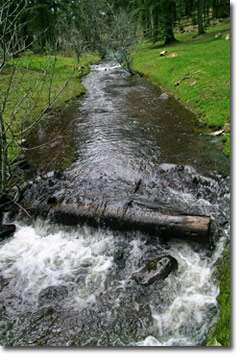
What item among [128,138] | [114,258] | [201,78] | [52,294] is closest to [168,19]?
[201,78]

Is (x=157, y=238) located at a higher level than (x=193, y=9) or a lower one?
lower

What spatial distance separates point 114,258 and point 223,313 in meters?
2.56

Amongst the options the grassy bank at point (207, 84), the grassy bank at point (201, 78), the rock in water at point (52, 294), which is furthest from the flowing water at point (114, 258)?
the grassy bank at point (201, 78)

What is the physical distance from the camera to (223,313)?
5191 millimetres

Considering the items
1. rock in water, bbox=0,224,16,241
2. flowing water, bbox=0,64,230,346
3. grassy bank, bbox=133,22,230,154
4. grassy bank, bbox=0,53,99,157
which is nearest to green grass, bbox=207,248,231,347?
flowing water, bbox=0,64,230,346

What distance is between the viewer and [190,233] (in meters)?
7.09

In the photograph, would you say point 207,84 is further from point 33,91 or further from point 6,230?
point 6,230

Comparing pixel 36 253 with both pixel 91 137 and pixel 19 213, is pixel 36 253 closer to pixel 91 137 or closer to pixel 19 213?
pixel 19 213

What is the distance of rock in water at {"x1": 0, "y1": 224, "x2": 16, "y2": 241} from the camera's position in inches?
324

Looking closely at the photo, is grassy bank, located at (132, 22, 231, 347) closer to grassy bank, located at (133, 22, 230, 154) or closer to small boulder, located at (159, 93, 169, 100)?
grassy bank, located at (133, 22, 230, 154)

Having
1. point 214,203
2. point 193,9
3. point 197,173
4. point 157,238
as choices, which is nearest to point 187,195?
point 214,203

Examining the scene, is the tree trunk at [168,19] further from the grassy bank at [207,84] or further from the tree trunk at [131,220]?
the tree trunk at [131,220]

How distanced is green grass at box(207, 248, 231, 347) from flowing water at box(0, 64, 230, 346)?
0.17 m

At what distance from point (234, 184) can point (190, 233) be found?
103 inches
